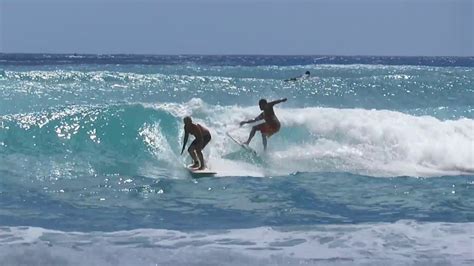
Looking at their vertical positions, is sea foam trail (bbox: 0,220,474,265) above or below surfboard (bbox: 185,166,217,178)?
above

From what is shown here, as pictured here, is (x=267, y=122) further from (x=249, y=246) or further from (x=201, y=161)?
(x=249, y=246)

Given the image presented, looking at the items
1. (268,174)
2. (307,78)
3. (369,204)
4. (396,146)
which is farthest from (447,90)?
(369,204)

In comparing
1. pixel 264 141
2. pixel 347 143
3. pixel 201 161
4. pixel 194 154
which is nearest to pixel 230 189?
pixel 201 161

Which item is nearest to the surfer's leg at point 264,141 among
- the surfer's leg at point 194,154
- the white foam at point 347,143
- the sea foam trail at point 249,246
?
the white foam at point 347,143

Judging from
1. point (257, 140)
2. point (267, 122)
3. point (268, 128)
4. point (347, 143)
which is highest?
point (267, 122)

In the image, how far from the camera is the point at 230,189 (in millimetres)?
9992

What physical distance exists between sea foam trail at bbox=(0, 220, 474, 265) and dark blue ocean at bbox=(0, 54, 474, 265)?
18 millimetres

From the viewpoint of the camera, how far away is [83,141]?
13.5m

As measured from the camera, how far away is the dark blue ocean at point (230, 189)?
6484 millimetres

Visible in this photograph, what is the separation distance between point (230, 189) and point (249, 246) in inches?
135

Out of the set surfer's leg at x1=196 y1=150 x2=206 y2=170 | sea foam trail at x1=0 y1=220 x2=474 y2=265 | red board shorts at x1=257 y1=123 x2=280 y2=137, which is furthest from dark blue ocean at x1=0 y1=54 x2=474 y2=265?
red board shorts at x1=257 y1=123 x2=280 y2=137

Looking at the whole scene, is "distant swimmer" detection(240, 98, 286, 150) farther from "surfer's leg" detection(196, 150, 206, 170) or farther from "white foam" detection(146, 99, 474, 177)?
"surfer's leg" detection(196, 150, 206, 170)

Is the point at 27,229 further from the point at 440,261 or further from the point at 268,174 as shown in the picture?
the point at 268,174

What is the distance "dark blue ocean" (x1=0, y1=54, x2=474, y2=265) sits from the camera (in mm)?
6484
